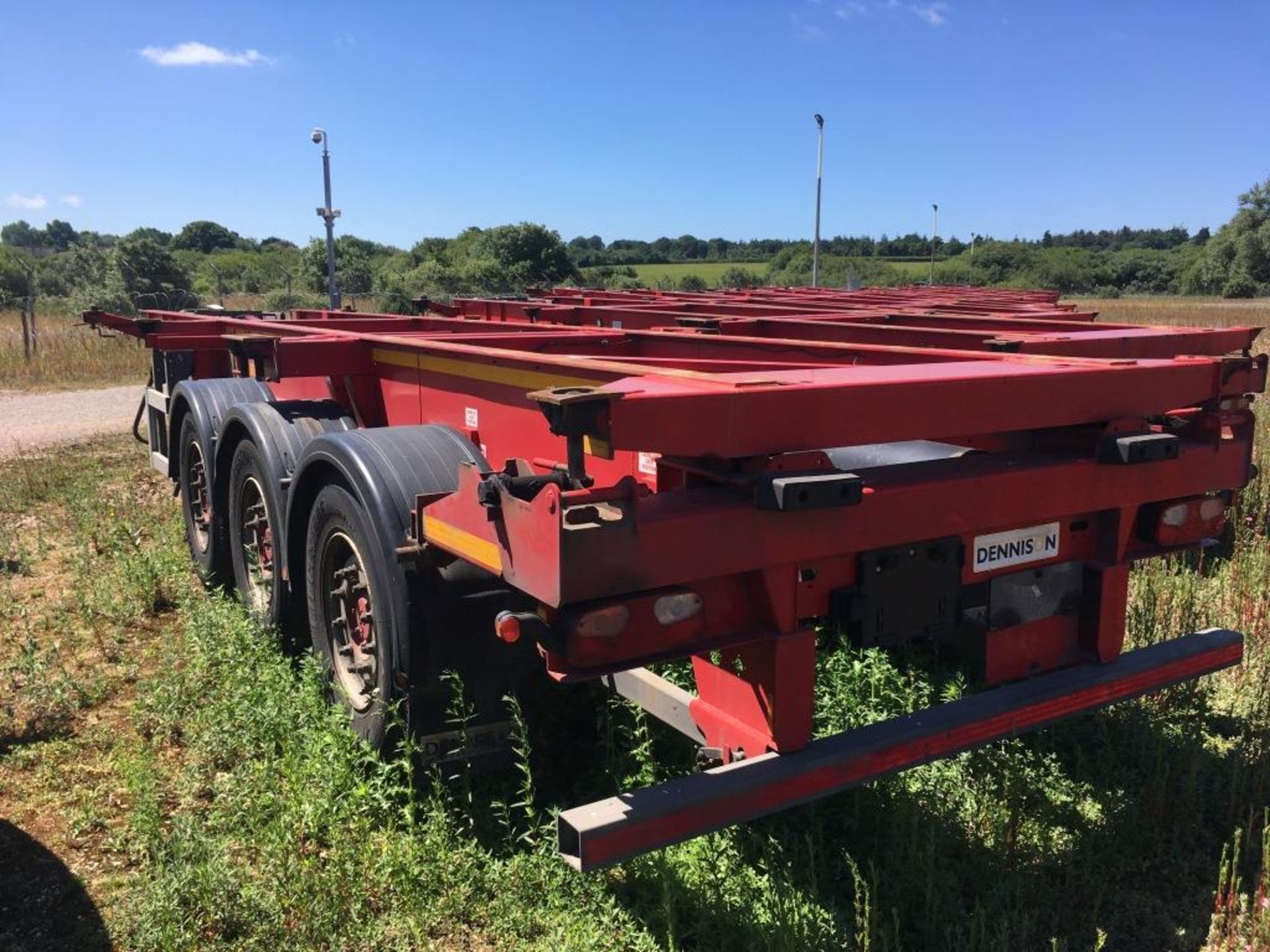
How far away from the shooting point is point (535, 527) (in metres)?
2.11

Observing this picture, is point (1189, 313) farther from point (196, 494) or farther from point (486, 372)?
point (486, 372)

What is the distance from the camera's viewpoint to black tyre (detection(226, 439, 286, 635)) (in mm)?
4180

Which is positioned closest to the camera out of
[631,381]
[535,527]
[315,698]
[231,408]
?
[535,527]

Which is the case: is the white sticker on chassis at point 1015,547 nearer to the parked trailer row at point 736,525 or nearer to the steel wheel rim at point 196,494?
the parked trailer row at point 736,525

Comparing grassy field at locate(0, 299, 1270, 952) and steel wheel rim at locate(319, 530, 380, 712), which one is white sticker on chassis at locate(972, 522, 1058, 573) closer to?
grassy field at locate(0, 299, 1270, 952)

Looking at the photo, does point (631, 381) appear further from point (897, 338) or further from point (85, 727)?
point (85, 727)

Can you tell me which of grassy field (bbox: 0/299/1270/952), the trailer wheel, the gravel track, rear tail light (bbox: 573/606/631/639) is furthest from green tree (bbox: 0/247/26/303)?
rear tail light (bbox: 573/606/631/639)

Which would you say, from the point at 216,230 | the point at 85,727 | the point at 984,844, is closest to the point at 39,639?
the point at 85,727

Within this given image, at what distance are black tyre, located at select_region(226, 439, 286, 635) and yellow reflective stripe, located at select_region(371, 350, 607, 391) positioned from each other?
826 millimetres

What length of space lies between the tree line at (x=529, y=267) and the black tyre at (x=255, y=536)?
12.0 meters

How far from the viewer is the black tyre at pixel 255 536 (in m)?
4.18

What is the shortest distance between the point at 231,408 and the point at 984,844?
11.9 feet

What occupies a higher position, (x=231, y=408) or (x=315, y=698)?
(x=231, y=408)

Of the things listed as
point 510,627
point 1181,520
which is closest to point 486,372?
point 510,627
